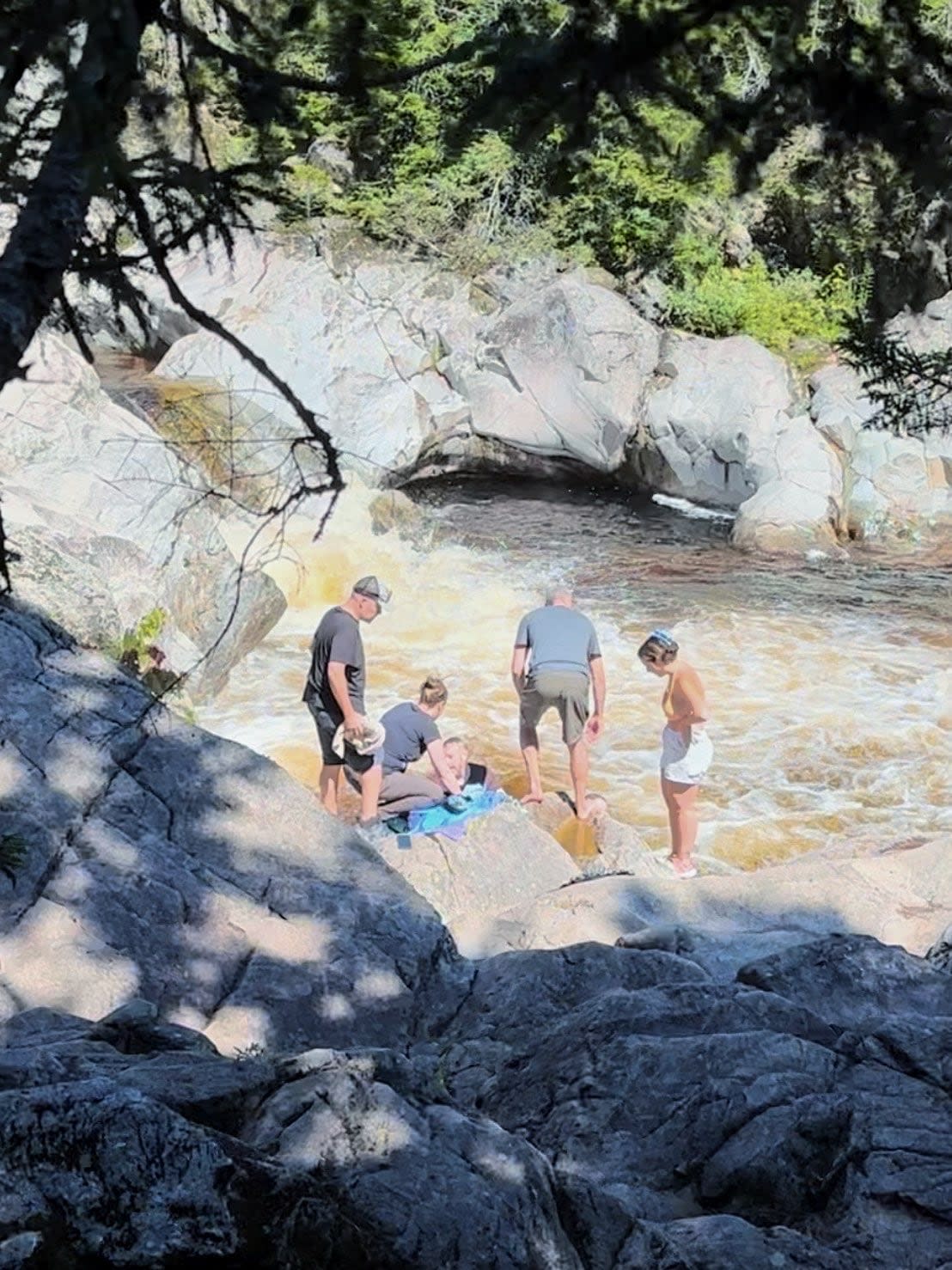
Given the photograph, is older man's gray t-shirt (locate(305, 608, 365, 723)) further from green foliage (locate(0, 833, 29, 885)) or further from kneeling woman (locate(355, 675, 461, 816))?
green foliage (locate(0, 833, 29, 885))

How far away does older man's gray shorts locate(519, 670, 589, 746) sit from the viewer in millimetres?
8750

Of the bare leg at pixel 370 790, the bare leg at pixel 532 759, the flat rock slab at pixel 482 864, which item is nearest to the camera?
the flat rock slab at pixel 482 864

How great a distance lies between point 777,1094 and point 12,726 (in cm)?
394

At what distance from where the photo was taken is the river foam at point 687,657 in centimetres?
973

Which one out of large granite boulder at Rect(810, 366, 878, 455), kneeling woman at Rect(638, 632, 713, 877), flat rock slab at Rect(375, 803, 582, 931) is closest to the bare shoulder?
kneeling woman at Rect(638, 632, 713, 877)

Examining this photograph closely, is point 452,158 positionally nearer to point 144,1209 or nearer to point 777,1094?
point 777,1094

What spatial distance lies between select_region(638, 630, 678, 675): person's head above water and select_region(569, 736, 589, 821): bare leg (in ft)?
3.53

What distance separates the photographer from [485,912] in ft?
23.9

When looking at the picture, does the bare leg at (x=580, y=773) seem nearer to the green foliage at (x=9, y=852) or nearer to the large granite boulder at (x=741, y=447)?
the green foliage at (x=9, y=852)

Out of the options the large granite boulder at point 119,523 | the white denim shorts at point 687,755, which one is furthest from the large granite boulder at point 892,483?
the white denim shorts at point 687,755

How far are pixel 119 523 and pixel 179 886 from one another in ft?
19.6

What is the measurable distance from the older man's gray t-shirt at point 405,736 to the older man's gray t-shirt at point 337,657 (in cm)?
23

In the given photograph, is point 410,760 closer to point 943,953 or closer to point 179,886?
point 179,886

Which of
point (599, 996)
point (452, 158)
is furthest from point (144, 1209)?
point (452, 158)
